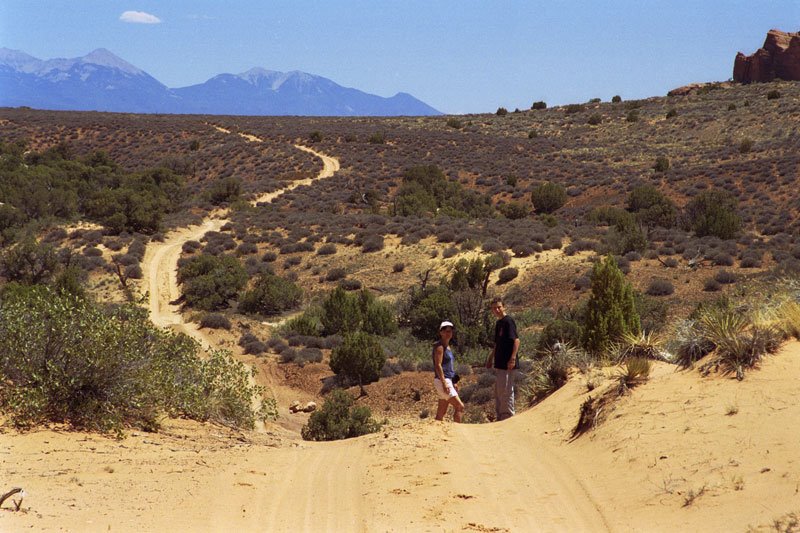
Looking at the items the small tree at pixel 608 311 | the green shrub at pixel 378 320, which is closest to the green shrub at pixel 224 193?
the green shrub at pixel 378 320

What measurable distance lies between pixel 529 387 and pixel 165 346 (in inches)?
226

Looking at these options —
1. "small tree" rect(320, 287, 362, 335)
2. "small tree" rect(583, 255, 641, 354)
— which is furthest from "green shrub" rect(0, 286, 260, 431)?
"small tree" rect(320, 287, 362, 335)

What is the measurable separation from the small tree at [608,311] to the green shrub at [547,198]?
31.3 meters

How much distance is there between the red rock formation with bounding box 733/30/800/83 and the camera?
264ft

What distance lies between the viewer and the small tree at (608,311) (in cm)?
1366

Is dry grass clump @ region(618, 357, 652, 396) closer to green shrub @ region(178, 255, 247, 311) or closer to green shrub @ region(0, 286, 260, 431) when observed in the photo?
green shrub @ region(0, 286, 260, 431)

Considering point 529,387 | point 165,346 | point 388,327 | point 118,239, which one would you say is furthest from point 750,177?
point 165,346

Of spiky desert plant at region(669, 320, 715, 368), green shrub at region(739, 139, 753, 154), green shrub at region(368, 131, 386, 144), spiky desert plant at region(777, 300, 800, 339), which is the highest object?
green shrub at region(739, 139, 753, 154)

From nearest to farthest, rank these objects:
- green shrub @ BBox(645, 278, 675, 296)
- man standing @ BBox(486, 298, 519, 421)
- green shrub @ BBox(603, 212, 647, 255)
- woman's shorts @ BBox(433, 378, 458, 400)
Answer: woman's shorts @ BBox(433, 378, 458, 400), man standing @ BBox(486, 298, 519, 421), green shrub @ BBox(645, 278, 675, 296), green shrub @ BBox(603, 212, 647, 255)

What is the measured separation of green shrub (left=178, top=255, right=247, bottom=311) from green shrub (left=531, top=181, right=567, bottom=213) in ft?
73.7

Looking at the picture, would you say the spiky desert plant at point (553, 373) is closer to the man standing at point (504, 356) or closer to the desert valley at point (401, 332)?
the desert valley at point (401, 332)

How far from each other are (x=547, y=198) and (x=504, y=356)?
120ft

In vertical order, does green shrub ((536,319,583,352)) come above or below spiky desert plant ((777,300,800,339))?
below

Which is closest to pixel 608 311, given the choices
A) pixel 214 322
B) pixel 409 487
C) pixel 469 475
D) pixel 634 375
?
pixel 634 375
